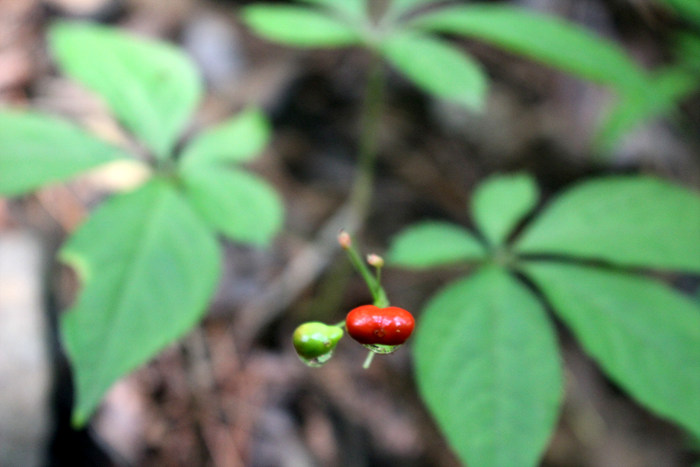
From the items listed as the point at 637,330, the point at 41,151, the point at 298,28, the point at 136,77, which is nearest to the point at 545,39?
the point at 298,28

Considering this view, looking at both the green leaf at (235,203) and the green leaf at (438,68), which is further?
the green leaf at (438,68)

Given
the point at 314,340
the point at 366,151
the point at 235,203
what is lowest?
the point at 366,151

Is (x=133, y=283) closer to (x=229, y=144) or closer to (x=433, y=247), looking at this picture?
(x=229, y=144)

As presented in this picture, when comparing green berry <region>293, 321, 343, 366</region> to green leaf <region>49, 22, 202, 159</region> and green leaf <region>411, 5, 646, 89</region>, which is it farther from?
green leaf <region>411, 5, 646, 89</region>

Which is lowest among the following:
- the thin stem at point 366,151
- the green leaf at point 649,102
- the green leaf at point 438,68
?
the thin stem at point 366,151

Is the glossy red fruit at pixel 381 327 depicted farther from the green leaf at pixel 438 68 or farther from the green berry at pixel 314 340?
the green leaf at pixel 438 68

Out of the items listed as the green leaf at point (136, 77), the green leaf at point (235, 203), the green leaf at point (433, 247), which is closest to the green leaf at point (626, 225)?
the green leaf at point (433, 247)
